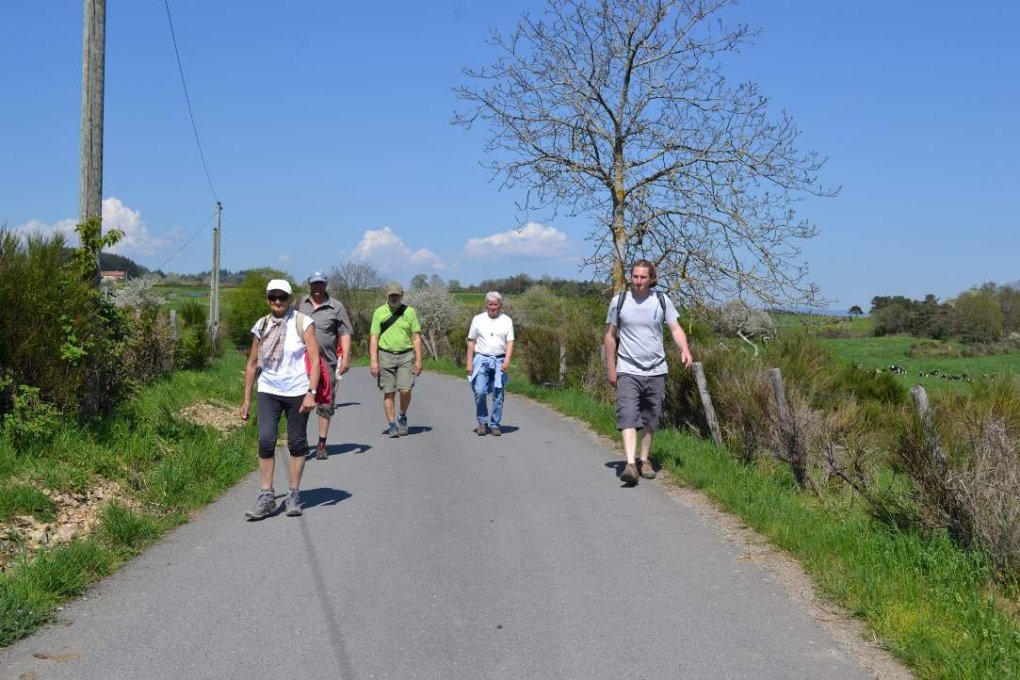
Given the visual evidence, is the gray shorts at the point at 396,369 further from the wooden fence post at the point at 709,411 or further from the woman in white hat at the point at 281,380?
the woman in white hat at the point at 281,380

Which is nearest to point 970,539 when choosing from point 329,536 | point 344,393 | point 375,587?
point 375,587

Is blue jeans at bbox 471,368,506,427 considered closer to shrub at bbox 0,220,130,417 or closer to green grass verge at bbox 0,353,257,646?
green grass verge at bbox 0,353,257,646

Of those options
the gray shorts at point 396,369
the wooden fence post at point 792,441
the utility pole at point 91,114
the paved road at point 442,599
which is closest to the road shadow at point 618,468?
the paved road at point 442,599

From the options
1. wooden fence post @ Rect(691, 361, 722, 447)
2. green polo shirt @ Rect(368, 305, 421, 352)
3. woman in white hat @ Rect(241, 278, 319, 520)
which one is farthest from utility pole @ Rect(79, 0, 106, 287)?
wooden fence post @ Rect(691, 361, 722, 447)

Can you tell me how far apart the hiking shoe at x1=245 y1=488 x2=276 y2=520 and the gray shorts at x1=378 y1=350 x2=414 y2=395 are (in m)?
4.46

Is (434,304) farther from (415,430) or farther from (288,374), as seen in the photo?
(288,374)

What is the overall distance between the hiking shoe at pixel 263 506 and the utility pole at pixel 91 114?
15.6 feet

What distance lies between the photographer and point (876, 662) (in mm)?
4309

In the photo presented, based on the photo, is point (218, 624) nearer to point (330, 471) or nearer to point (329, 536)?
point (329, 536)

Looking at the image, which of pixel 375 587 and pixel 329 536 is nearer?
pixel 375 587

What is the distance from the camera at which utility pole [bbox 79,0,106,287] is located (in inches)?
404

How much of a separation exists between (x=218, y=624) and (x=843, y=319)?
35.9 ft

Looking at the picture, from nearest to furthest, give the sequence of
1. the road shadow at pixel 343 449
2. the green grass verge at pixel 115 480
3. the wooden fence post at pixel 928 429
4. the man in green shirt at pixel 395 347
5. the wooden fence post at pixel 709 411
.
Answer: the green grass verge at pixel 115 480 < the wooden fence post at pixel 928 429 < the wooden fence post at pixel 709 411 < the road shadow at pixel 343 449 < the man in green shirt at pixel 395 347

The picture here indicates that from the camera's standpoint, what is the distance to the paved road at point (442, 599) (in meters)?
4.26
